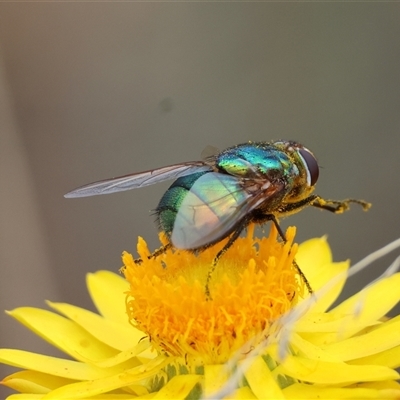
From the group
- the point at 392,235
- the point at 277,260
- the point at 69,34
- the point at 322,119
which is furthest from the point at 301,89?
the point at 277,260

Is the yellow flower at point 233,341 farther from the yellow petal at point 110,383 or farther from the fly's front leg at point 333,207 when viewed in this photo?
the fly's front leg at point 333,207

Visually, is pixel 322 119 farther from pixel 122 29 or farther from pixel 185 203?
pixel 185 203

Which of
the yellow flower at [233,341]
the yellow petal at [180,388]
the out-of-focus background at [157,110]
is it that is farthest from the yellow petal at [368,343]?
the out-of-focus background at [157,110]

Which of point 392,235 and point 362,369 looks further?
A: point 392,235

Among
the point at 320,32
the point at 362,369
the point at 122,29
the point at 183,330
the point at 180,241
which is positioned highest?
the point at 122,29

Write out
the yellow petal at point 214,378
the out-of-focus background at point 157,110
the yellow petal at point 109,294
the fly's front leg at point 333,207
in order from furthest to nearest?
the out-of-focus background at point 157,110, the yellow petal at point 109,294, the fly's front leg at point 333,207, the yellow petal at point 214,378

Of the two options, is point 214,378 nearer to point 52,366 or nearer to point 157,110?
point 52,366
